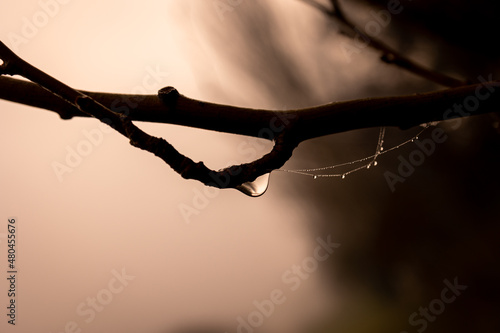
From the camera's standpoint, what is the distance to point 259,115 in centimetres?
38

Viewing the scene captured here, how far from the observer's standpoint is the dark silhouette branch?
0.72m

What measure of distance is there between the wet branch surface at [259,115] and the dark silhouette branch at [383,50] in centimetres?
32

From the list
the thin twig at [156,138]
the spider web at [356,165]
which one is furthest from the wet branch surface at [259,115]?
the spider web at [356,165]

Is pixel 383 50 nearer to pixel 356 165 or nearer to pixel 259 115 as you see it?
pixel 356 165

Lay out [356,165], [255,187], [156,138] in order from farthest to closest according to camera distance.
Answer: [356,165] < [255,187] < [156,138]

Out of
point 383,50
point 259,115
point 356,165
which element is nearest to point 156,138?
point 259,115

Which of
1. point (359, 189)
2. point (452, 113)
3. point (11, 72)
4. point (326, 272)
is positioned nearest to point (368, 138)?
point (359, 189)

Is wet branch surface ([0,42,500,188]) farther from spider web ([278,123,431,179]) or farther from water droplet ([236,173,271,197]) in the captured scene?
spider web ([278,123,431,179])

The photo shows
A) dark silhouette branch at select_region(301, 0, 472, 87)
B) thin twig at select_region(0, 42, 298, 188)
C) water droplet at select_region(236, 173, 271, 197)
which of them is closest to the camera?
thin twig at select_region(0, 42, 298, 188)

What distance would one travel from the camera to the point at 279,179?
3.26 feet

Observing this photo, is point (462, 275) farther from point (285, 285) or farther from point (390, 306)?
point (285, 285)

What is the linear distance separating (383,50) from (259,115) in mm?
513

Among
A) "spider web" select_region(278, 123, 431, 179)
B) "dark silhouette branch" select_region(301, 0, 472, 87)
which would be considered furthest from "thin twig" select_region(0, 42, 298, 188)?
"spider web" select_region(278, 123, 431, 179)

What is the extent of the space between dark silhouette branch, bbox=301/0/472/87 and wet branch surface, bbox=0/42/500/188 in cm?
32
